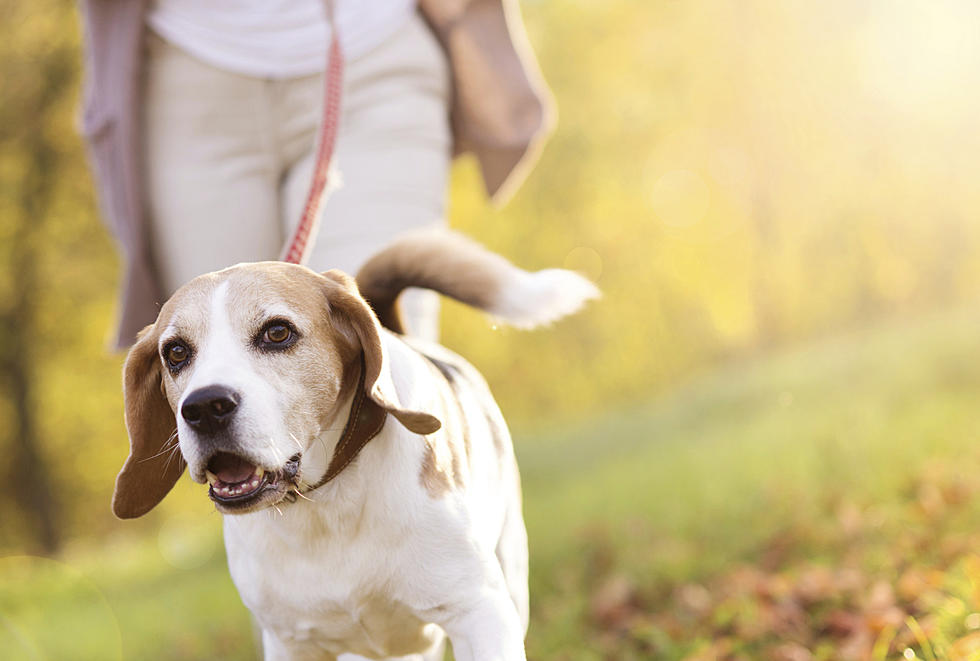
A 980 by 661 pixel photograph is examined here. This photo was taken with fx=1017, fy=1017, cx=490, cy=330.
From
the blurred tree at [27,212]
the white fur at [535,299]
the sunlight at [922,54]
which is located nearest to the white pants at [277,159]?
the white fur at [535,299]

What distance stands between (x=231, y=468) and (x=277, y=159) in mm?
1282

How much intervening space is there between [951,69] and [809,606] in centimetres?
1221

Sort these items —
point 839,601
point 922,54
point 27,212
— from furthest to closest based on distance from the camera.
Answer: point 922,54, point 27,212, point 839,601

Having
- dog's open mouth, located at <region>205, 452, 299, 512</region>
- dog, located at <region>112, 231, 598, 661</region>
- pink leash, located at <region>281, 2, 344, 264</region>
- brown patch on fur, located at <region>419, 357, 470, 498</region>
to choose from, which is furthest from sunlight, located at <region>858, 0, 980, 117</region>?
dog's open mouth, located at <region>205, 452, 299, 512</region>

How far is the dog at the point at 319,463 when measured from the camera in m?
1.86

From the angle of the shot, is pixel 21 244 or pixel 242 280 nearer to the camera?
pixel 242 280

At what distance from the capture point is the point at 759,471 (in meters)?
6.50

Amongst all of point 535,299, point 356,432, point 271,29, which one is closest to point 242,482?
point 356,432

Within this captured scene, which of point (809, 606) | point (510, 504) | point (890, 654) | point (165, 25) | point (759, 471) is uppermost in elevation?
point (165, 25)

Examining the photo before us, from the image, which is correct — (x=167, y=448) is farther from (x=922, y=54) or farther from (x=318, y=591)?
(x=922, y=54)

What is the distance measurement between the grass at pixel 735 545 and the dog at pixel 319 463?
1563 mm

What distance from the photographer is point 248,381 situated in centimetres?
185

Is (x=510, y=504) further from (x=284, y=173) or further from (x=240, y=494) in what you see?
(x=284, y=173)

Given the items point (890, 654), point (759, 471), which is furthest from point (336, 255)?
point (759, 471)
